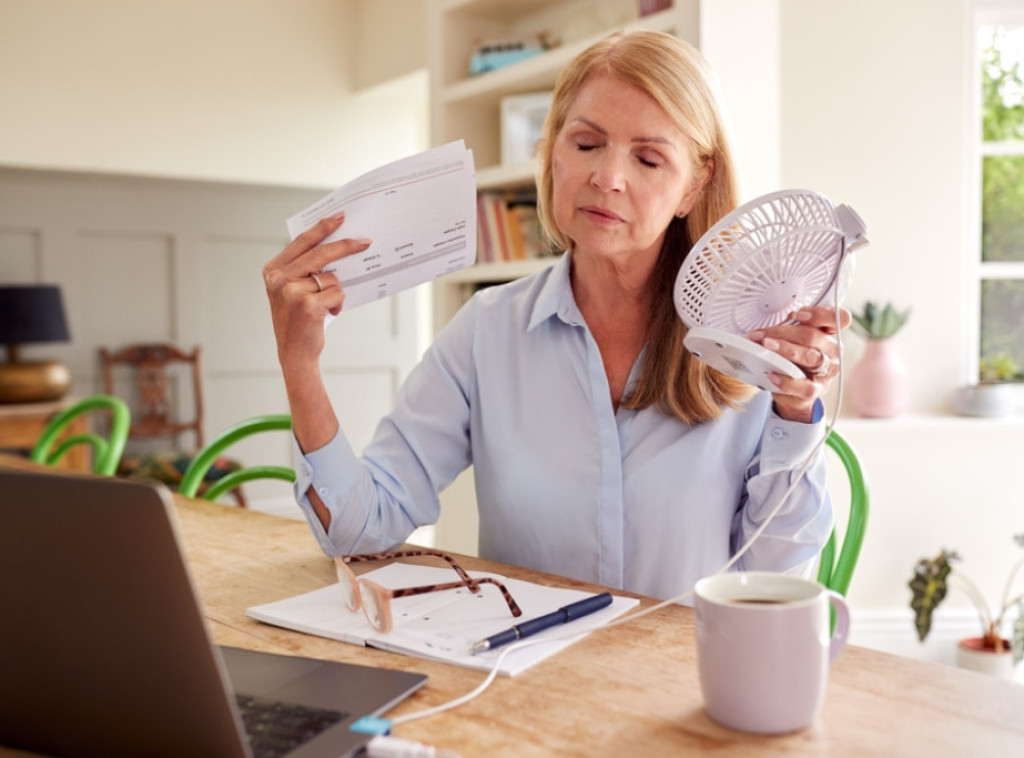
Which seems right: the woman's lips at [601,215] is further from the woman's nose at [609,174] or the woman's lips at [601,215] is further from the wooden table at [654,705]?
the wooden table at [654,705]

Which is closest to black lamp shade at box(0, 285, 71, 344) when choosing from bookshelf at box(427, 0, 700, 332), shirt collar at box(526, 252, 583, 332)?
bookshelf at box(427, 0, 700, 332)

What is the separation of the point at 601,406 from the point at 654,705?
623 millimetres

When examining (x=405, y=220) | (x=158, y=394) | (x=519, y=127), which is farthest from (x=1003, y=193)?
(x=158, y=394)

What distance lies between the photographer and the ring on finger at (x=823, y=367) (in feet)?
3.27

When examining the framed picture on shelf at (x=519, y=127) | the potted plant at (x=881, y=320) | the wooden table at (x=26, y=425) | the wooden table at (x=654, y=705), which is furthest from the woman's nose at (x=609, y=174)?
the wooden table at (x=26, y=425)

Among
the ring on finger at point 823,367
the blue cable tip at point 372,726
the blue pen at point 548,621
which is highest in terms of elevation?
the ring on finger at point 823,367

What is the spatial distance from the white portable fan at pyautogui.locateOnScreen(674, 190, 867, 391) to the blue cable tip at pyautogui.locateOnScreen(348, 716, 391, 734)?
1.63 feet

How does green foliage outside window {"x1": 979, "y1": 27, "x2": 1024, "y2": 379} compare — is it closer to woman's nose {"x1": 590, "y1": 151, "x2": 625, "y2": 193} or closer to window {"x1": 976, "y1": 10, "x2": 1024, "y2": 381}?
window {"x1": 976, "y1": 10, "x2": 1024, "y2": 381}

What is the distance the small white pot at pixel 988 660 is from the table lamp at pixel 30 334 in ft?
12.7

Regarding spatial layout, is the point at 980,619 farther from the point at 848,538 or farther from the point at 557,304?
the point at 557,304

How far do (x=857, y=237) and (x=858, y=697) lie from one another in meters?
0.43

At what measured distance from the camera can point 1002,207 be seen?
11.0 feet

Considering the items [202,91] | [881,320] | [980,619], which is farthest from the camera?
[202,91]

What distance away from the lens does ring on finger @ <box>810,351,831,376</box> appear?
998mm
